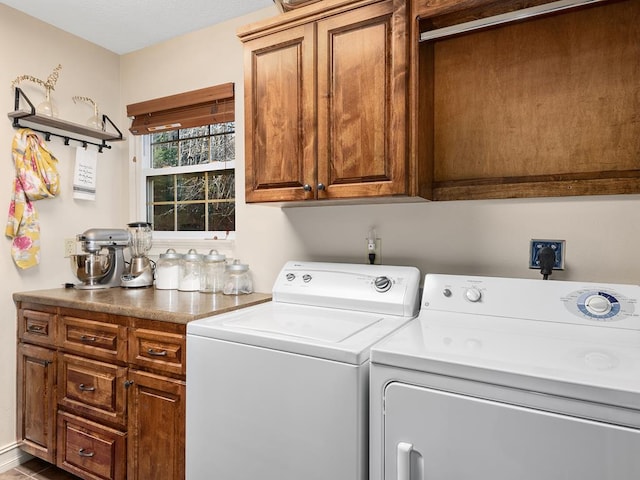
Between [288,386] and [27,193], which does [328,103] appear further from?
[27,193]

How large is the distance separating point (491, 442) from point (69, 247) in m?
2.52

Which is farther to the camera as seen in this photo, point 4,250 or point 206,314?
point 4,250

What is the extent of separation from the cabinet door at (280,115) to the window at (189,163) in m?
0.63

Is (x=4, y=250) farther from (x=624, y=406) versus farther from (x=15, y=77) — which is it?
(x=624, y=406)

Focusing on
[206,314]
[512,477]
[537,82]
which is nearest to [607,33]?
[537,82]

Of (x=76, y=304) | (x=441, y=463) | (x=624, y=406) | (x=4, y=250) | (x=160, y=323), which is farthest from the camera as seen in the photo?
(x=4, y=250)

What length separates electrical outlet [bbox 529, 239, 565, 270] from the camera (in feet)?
5.00

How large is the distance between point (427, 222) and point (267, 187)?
73cm

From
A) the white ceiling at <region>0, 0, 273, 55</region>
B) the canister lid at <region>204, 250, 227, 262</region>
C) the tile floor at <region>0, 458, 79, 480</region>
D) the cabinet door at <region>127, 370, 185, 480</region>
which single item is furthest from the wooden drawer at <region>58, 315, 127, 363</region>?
the white ceiling at <region>0, 0, 273, 55</region>

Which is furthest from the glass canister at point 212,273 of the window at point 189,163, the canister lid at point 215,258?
the window at point 189,163

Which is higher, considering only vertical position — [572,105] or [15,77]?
[15,77]

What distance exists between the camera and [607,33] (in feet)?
4.74

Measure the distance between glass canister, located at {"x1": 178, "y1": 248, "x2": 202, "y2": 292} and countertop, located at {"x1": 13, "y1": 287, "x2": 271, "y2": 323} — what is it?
57 mm

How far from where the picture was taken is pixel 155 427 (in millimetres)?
1661
